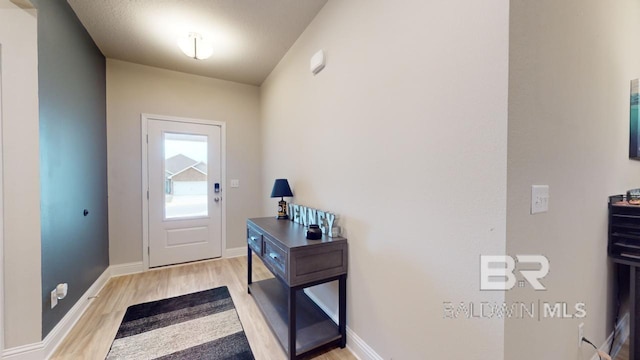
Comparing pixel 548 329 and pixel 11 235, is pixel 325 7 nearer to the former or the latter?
pixel 548 329

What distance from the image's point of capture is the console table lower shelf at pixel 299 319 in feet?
5.58

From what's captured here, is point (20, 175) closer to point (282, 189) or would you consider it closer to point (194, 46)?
point (194, 46)

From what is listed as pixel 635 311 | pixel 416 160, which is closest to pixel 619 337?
→ pixel 635 311

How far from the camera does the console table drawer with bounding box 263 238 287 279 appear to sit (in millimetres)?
1686

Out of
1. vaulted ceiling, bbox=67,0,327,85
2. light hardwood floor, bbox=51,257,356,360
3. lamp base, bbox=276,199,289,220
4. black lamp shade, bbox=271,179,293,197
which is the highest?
vaulted ceiling, bbox=67,0,327,85

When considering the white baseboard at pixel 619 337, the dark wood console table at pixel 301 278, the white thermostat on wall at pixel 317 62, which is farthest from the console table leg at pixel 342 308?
the white thermostat on wall at pixel 317 62

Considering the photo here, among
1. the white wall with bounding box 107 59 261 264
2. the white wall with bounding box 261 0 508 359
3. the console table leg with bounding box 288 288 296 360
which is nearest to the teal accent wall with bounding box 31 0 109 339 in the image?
the white wall with bounding box 107 59 261 264

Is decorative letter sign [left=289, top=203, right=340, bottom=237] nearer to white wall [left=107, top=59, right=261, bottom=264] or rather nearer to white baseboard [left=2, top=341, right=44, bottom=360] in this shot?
white wall [left=107, top=59, right=261, bottom=264]

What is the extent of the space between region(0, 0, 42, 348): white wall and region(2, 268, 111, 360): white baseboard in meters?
0.04

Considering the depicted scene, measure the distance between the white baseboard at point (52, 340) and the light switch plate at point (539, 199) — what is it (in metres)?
3.00

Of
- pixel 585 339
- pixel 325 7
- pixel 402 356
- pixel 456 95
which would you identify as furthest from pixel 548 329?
pixel 325 7

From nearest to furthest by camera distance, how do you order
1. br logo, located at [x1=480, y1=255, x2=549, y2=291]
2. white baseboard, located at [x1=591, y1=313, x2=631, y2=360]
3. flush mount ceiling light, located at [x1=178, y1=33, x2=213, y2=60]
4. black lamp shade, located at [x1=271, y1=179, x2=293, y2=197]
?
br logo, located at [x1=480, y1=255, x2=549, y2=291]
white baseboard, located at [x1=591, y1=313, x2=631, y2=360]
flush mount ceiling light, located at [x1=178, y1=33, x2=213, y2=60]
black lamp shade, located at [x1=271, y1=179, x2=293, y2=197]

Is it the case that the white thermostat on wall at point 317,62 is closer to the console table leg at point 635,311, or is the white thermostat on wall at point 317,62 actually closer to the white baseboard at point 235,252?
the console table leg at point 635,311

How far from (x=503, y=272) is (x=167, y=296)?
2933mm
